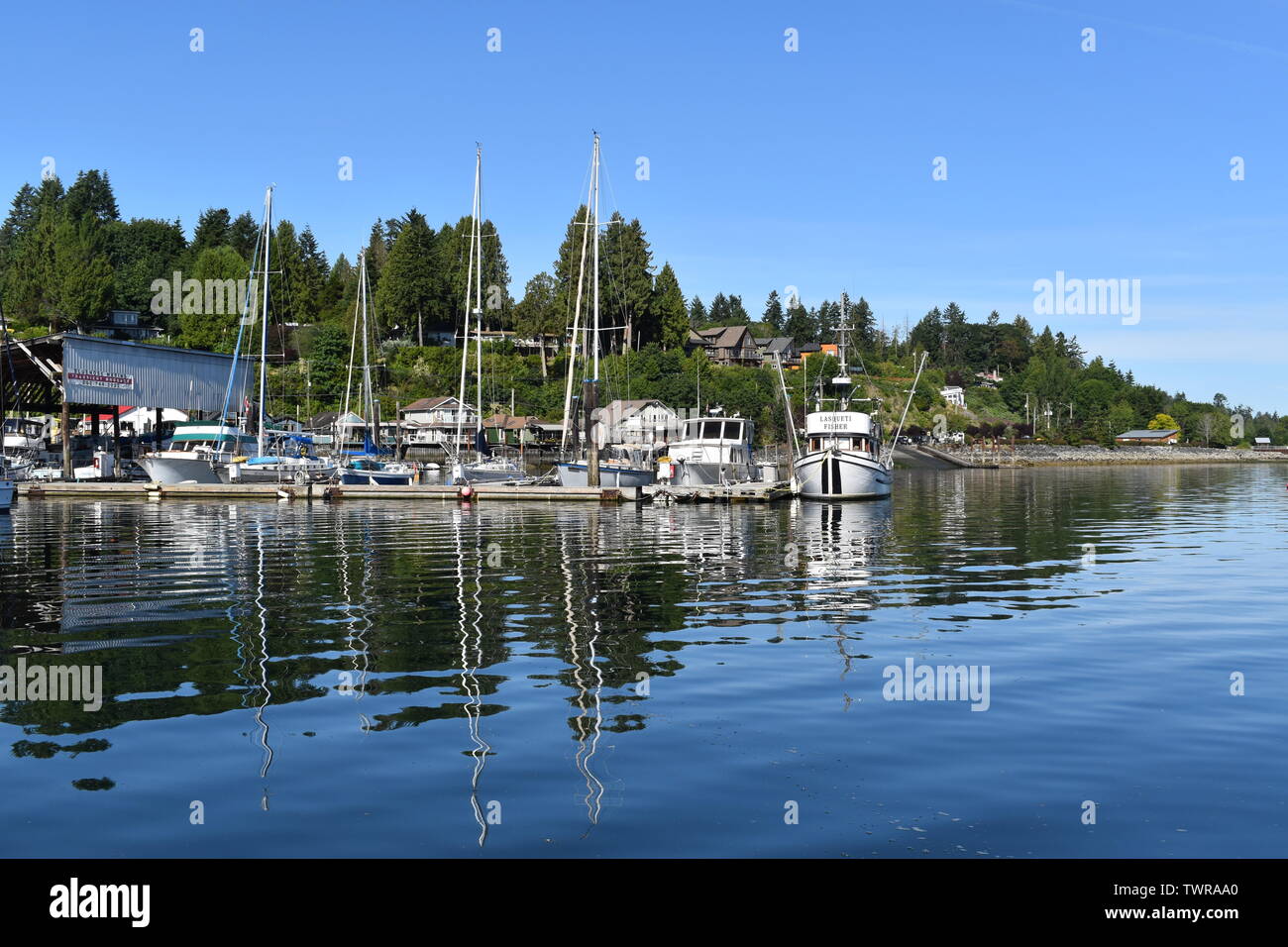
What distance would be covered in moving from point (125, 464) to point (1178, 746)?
302 feet

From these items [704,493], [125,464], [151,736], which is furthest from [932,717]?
[125,464]

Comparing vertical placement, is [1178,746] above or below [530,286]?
below

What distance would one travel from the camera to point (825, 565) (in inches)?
1231

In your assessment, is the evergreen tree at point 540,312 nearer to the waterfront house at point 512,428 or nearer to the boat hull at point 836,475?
the waterfront house at point 512,428

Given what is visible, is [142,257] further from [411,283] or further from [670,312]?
[670,312]

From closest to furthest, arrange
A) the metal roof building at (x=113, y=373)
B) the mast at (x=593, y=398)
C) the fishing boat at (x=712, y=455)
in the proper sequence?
the mast at (x=593, y=398)
the fishing boat at (x=712, y=455)
the metal roof building at (x=113, y=373)

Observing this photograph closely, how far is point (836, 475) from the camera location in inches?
2596

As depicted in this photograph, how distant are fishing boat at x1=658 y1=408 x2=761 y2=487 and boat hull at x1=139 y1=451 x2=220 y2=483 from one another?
29.6 metres

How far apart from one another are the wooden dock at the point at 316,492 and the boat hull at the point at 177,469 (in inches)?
184

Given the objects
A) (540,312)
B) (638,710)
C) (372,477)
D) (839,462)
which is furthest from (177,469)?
(540,312)

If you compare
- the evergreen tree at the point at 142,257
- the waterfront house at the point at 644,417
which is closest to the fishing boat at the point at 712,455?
the waterfront house at the point at 644,417

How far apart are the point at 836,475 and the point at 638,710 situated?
53.3m

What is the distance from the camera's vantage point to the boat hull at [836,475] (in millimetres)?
65875
